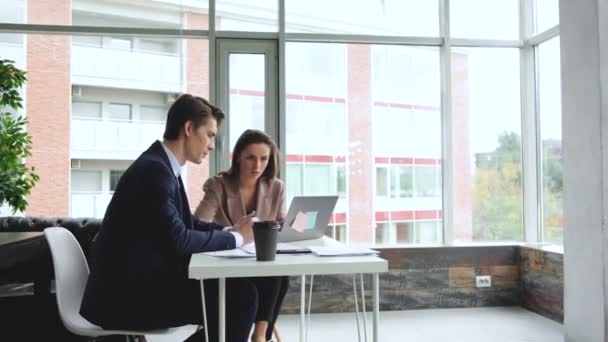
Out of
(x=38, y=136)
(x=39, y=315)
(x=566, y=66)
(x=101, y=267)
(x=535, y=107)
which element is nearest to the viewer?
(x=101, y=267)

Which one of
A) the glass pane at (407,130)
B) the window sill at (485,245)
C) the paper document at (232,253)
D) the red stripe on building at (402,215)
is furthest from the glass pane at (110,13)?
the paper document at (232,253)

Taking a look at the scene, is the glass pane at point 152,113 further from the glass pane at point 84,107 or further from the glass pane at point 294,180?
the glass pane at point 294,180

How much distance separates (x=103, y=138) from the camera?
4.06 m

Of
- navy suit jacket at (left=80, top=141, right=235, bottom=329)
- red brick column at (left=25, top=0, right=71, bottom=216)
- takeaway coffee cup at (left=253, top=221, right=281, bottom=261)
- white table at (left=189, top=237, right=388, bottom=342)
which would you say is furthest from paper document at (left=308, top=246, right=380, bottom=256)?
red brick column at (left=25, top=0, right=71, bottom=216)

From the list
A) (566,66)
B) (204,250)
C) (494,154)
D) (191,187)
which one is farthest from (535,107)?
(204,250)

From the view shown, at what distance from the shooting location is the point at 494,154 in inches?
175

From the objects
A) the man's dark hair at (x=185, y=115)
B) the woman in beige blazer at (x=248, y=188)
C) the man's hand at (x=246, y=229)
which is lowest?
the man's hand at (x=246, y=229)

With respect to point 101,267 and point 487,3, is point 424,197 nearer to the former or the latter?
point 487,3

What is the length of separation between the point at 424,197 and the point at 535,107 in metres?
1.22

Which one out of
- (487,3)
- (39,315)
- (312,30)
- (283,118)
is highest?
(487,3)

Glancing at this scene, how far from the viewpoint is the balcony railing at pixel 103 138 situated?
404 cm

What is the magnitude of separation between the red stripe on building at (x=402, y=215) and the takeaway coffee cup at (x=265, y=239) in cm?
296

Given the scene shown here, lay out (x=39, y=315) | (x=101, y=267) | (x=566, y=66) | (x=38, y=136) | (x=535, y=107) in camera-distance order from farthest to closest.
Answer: (x=535, y=107) < (x=38, y=136) < (x=566, y=66) < (x=39, y=315) < (x=101, y=267)

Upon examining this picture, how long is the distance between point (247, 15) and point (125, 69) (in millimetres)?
1066
